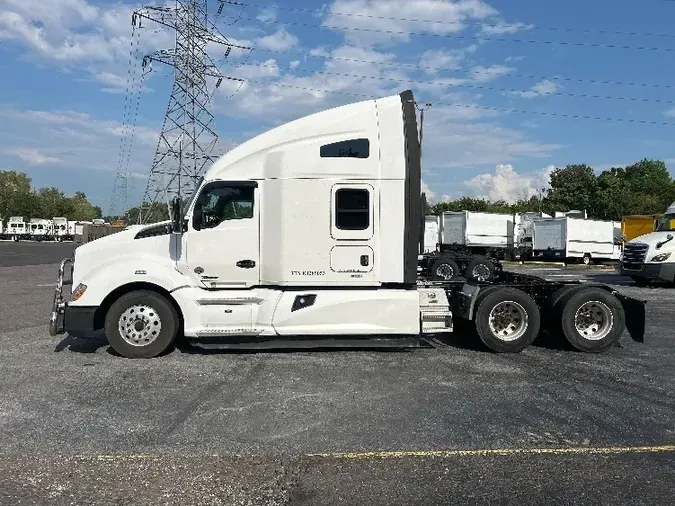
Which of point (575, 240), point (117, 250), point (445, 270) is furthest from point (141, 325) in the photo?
point (575, 240)

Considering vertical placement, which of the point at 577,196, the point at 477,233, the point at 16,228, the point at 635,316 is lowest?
the point at 635,316

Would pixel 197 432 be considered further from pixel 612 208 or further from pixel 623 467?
pixel 612 208

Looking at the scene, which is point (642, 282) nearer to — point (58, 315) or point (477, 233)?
point (477, 233)

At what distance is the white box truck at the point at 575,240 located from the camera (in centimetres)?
3284

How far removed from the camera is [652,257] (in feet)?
62.1

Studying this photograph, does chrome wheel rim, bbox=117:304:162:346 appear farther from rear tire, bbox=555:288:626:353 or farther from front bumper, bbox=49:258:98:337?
rear tire, bbox=555:288:626:353

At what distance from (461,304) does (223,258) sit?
3624 mm

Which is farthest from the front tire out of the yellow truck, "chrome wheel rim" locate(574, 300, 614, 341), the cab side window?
the yellow truck

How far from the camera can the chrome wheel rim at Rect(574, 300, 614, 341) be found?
870 centimetres

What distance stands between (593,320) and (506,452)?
470cm

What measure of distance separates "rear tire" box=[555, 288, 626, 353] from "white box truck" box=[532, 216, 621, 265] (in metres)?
25.5

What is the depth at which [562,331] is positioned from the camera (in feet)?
28.6

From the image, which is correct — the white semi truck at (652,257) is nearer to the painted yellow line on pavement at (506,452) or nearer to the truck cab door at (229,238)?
the truck cab door at (229,238)

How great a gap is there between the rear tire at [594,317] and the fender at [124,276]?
5519mm
